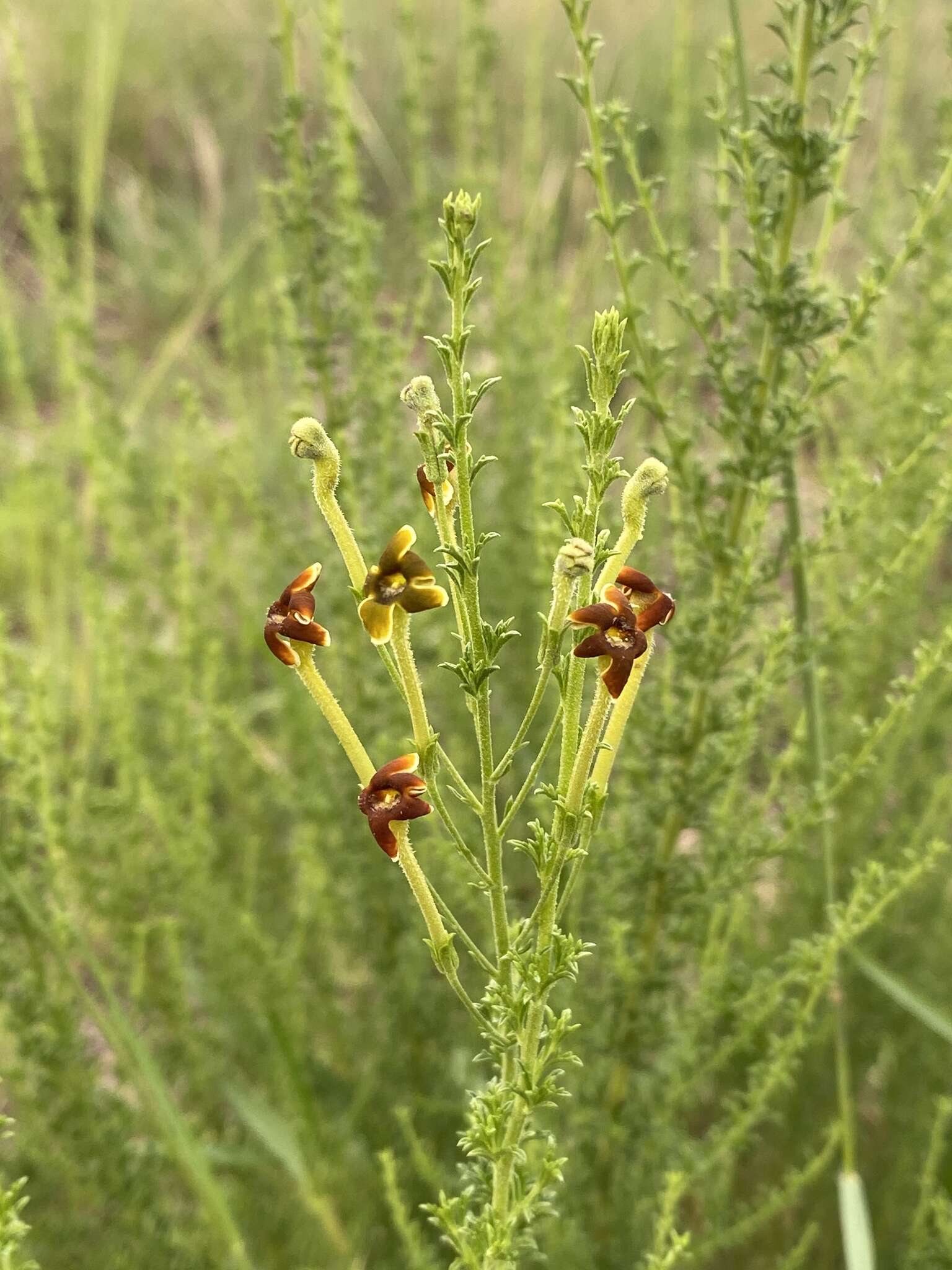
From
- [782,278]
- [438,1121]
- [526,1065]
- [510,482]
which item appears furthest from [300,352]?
[438,1121]

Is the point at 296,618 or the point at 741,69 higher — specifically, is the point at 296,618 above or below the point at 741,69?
below

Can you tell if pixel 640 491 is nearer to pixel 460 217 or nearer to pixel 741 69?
pixel 460 217

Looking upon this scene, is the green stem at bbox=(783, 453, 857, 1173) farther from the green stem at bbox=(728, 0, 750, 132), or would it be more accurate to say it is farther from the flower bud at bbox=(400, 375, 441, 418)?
the flower bud at bbox=(400, 375, 441, 418)

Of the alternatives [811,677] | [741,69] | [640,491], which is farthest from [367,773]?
[741,69]

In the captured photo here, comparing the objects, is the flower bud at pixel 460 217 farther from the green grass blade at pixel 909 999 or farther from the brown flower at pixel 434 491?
the green grass blade at pixel 909 999

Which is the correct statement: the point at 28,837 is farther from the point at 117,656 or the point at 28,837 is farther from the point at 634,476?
the point at 634,476

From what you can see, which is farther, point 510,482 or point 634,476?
point 510,482
